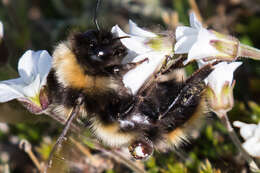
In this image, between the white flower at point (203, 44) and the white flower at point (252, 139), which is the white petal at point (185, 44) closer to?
the white flower at point (203, 44)

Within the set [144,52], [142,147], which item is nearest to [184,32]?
[144,52]

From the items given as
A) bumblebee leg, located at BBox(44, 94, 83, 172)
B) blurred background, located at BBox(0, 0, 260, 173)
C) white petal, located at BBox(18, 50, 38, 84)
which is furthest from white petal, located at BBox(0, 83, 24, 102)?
bumblebee leg, located at BBox(44, 94, 83, 172)

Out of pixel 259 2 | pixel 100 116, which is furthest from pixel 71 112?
pixel 259 2

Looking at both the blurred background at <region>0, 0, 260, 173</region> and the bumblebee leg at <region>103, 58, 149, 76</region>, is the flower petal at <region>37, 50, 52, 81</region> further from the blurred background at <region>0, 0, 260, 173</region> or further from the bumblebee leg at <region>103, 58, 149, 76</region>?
the bumblebee leg at <region>103, 58, 149, 76</region>

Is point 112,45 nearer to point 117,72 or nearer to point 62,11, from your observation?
point 117,72

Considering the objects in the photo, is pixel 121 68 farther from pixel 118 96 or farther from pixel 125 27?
pixel 125 27

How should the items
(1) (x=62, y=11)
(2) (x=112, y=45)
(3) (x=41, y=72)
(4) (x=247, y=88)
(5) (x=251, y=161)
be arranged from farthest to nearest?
(1) (x=62, y=11) → (4) (x=247, y=88) → (5) (x=251, y=161) → (3) (x=41, y=72) → (2) (x=112, y=45)
